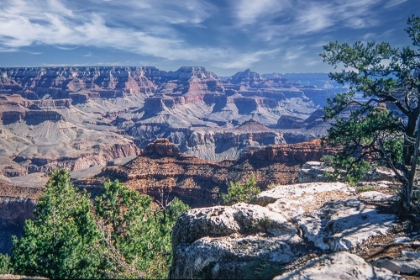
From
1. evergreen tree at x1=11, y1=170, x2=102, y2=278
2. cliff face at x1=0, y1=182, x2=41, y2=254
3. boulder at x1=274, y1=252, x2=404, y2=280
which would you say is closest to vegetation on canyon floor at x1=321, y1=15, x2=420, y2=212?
boulder at x1=274, y1=252, x2=404, y2=280

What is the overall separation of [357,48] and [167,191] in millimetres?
70445

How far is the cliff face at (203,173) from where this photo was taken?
79.6m

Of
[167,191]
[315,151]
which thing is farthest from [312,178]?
[167,191]

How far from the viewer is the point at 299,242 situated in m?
12.0

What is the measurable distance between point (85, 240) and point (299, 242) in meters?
16.4

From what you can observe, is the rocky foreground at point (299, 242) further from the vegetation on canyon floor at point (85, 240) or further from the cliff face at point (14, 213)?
the cliff face at point (14, 213)

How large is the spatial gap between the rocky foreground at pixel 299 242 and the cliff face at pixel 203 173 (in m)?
60.8

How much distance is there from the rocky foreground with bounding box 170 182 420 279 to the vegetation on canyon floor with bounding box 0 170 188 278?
10.3ft

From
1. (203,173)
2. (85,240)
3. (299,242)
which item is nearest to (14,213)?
(203,173)

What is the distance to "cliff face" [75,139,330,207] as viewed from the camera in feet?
261

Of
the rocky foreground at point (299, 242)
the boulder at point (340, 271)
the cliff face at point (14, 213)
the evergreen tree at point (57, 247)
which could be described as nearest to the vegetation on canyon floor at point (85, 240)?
the evergreen tree at point (57, 247)

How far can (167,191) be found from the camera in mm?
83312

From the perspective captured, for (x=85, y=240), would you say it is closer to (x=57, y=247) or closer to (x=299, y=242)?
(x=57, y=247)

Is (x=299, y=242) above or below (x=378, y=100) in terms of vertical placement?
below
